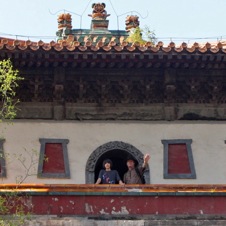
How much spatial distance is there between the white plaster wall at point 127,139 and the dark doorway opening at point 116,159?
0.93 ft

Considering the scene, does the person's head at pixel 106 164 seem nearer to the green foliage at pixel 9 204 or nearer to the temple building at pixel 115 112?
the temple building at pixel 115 112

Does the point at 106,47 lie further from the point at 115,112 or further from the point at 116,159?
the point at 116,159

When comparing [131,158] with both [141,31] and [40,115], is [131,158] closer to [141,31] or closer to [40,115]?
[40,115]

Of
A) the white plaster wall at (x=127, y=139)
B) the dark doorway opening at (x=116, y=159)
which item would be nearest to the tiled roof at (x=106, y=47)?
the white plaster wall at (x=127, y=139)

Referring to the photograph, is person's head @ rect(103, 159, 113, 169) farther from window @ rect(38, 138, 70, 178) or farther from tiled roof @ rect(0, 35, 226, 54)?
tiled roof @ rect(0, 35, 226, 54)

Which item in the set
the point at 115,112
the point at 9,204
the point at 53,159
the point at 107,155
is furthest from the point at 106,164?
the point at 9,204

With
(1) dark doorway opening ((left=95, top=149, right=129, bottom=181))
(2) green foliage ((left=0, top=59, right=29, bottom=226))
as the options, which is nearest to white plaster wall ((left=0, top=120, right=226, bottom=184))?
(1) dark doorway opening ((left=95, top=149, right=129, bottom=181))

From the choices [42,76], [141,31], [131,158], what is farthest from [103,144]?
[141,31]

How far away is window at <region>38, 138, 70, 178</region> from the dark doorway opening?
77 centimetres

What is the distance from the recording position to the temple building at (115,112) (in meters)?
17.6

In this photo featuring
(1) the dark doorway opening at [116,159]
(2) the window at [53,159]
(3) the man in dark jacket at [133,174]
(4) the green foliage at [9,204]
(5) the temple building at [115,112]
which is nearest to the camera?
(4) the green foliage at [9,204]

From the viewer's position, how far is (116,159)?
19328 mm

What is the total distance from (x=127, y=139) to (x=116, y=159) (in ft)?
2.92

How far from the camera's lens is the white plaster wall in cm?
1822
